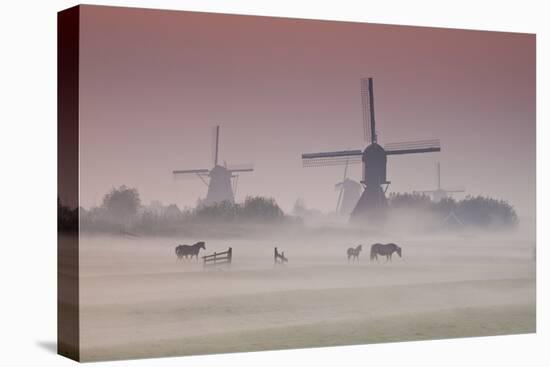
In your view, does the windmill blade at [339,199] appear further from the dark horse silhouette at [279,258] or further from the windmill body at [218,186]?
the windmill body at [218,186]

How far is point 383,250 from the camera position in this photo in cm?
1459

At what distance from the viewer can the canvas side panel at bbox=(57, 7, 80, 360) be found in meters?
→ 13.2

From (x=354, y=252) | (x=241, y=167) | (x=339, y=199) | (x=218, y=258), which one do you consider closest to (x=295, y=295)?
(x=354, y=252)

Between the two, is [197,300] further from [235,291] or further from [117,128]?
[117,128]

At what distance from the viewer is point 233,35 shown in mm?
13906

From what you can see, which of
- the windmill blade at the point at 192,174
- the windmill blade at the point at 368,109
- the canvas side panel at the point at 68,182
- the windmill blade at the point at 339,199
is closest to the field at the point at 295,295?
the canvas side panel at the point at 68,182

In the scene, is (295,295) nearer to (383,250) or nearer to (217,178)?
(383,250)

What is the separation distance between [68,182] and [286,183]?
2375 millimetres

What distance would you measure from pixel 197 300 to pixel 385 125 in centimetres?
296

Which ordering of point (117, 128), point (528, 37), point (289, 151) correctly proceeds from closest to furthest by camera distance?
1. point (117, 128)
2. point (289, 151)
3. point (528, 37)

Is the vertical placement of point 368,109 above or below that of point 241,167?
above

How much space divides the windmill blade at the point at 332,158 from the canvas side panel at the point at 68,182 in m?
2.58

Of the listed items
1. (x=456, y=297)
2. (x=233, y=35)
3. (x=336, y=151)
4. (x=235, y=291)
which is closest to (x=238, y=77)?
(x=233, y=35)

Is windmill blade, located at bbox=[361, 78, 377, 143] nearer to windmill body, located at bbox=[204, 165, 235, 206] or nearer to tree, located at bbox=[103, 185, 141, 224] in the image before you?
windmill body, located at bbox=[204, 165, 235, 206]
